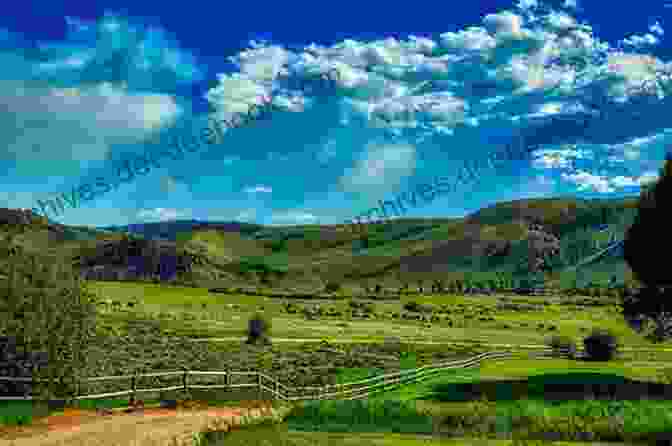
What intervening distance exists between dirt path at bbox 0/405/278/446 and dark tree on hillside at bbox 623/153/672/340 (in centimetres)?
3807

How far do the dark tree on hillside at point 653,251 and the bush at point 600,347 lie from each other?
2000 cm

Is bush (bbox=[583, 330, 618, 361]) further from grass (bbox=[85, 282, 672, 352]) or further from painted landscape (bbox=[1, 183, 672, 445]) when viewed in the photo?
grass (bbox=[85, 282, 672, 352])

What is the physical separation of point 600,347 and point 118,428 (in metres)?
66.3

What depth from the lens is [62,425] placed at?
29734mm

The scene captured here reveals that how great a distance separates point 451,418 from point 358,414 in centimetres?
442

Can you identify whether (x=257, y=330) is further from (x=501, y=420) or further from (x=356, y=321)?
(x=501, y=420)

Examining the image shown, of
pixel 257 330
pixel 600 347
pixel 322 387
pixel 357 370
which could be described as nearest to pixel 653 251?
pixel 357 370

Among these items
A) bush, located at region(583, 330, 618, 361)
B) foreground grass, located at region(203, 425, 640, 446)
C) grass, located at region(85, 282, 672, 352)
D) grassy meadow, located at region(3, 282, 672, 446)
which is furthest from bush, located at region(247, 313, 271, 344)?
foreground grass, located at region(203, 425, 640, 446)

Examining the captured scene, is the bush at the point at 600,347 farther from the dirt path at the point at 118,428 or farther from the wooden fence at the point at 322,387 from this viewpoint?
the dirt path at the point at 118,428

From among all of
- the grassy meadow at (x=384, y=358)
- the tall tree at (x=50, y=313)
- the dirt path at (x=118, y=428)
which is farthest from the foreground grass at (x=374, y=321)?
the dirt path at (x=118, y=428)

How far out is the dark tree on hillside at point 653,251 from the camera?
199 ft

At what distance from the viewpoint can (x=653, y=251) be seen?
6091cm

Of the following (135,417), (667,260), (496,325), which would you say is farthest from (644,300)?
(496,325)

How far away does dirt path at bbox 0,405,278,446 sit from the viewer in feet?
87.0
